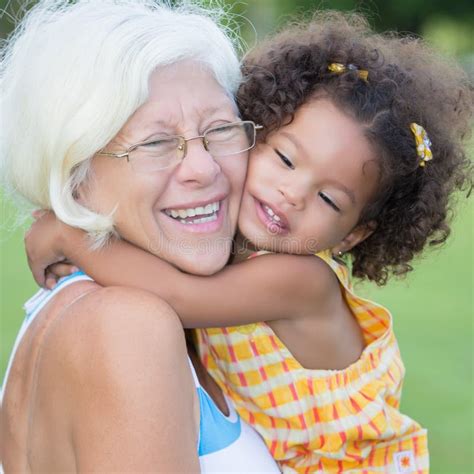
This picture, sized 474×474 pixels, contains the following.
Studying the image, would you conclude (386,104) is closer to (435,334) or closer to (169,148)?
(169,148)

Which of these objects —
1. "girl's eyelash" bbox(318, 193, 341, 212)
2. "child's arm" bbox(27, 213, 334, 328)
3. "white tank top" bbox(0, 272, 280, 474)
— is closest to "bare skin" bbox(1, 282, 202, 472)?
"white tank top" bbox(0, 272, 280, 474)

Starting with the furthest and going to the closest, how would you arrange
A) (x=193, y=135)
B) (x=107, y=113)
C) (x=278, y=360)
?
(x=278, y=360), (x=193, y=135), (x=107, y=113)

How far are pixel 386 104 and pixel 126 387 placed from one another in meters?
Result: 1.62

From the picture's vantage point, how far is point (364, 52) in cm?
325

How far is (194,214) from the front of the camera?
2.57m

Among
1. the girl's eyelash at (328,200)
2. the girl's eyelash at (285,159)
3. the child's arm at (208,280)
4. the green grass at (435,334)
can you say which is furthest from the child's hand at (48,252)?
the green grass at (435,334)

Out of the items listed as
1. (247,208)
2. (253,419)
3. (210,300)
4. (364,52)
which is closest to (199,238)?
(210,300)

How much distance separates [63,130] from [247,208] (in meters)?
0.85

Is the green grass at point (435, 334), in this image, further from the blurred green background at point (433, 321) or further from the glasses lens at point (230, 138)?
the glasses lens at point (230, 138)

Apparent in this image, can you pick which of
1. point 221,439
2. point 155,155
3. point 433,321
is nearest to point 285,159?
point 155,155

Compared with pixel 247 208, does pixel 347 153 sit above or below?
above

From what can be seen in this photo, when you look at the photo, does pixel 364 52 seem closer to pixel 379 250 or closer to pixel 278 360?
pixel 379 250

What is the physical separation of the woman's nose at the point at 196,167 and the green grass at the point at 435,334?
191 centimetres

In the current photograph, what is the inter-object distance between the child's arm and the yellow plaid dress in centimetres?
12
